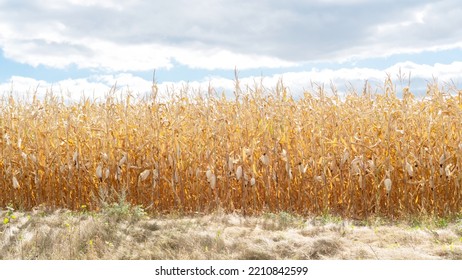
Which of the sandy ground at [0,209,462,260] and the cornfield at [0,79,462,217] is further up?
the cornfield at [0,79,462,217]

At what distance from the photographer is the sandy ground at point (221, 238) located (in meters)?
6.49

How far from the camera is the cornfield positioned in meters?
8.55

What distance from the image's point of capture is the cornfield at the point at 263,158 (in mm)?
8547

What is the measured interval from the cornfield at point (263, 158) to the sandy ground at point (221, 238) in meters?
0.60

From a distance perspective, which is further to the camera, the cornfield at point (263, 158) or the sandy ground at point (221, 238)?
the cornfield at point (263, 158)

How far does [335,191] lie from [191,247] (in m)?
2.80

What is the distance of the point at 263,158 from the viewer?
8312 millimetres

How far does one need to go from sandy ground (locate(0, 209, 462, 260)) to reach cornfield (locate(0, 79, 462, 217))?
1.98 ft

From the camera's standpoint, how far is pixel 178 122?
8.85m

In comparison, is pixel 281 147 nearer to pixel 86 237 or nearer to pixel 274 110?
pixel 274 110

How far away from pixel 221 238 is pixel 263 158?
1.83 meters

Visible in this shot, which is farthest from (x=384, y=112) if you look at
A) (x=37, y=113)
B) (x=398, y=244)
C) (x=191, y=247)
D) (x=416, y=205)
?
(x=37, y=113)

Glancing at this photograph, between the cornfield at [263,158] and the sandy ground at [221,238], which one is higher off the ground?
the cornfield at [263,158]

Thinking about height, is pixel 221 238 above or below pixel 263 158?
below
